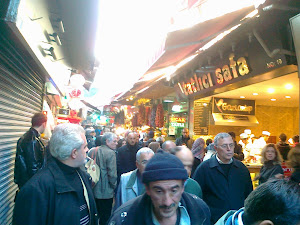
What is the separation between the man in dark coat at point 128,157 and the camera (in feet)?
23.0

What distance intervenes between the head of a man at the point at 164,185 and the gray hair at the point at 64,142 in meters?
1.11

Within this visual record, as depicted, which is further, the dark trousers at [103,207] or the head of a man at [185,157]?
the dark trousers at [103,207]

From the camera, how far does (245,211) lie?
4.86 feet

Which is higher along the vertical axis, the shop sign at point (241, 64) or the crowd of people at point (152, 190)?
the shop sign at point (241, 64)

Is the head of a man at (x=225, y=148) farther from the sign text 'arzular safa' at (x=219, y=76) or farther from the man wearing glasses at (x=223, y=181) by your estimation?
the sign text 'arzular safa' at (x=219, y=76)

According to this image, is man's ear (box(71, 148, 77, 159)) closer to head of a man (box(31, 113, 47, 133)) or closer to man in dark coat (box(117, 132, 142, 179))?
head of a man (box(31, 113, 47, 133))

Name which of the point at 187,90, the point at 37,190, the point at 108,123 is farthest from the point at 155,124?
the point at 108,123

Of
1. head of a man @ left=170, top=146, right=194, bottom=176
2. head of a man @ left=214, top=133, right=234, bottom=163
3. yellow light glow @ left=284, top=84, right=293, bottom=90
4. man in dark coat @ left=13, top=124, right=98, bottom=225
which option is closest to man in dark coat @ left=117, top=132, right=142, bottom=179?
head of a man @ left=214, top=133, right=234, bottom=163

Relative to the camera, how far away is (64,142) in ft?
8.70

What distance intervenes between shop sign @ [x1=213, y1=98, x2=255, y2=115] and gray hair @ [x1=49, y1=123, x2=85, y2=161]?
10.1 m

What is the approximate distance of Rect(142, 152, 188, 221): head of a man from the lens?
1.80 meters

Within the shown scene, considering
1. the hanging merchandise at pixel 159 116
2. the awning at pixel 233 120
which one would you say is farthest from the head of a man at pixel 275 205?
the hanging merchandise at pixel 159 116

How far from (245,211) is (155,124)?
13.0 meters

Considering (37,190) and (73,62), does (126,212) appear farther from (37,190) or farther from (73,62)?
(73,62)
